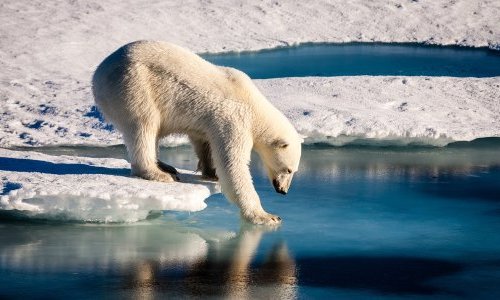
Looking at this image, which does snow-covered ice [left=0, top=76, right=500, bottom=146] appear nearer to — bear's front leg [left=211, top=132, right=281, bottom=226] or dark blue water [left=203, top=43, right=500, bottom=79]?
dark blue water [left=203, top=43, right=500, bottom=79]

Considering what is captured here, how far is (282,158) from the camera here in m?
6.76

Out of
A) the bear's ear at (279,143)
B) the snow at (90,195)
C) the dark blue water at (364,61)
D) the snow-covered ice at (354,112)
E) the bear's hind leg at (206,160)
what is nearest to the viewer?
the snow at (90,195)

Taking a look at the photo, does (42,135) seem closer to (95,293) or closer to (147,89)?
(147,89)

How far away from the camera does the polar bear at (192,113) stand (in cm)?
657

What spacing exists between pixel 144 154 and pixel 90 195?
0.79 meters

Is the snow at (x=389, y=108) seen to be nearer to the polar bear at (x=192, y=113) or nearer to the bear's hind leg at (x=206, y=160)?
the bear's hind leg at (x=206, y=160)

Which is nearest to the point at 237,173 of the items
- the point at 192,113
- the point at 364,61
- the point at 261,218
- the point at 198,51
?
the point at 261,218

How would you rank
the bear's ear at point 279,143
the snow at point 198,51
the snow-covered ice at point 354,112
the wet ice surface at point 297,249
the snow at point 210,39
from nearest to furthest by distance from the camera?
the wet ice surface at point 297,249, the snow at point 198,51, the bear's ear at point 279,143, the snow-covered ice at point 354,112, the snow at point 210,39

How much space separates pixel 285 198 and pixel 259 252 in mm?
1525

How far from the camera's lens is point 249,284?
5289mm

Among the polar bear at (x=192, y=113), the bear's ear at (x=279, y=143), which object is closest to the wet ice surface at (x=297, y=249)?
the polar bear at (x=192, y=113)

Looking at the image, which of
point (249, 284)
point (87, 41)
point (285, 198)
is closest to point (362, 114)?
point (285, 198)

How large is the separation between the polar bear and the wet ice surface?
391mm

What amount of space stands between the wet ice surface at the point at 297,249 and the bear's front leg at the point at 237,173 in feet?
0.43
